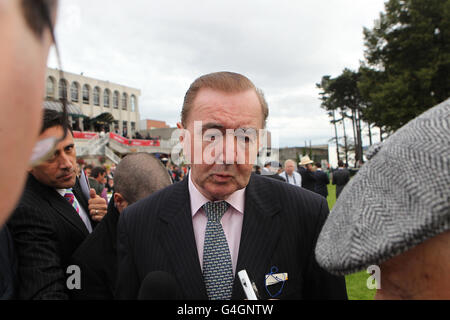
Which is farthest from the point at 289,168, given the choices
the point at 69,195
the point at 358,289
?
the point at 69,195

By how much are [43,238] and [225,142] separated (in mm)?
1180

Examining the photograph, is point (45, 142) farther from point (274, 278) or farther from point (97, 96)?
point (97, 96)

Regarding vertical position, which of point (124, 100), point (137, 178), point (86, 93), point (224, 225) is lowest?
point (224, 225)

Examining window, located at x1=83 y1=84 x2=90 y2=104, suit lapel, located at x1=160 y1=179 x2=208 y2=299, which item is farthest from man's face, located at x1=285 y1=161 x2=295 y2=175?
window, located at x1=83 y1=84 x2=90 y2=104

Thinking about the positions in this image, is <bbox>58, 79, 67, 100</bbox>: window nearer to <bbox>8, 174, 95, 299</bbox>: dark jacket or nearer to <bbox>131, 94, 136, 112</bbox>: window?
<bbox>8, 174, 95, 299</bbox>: dark jacket

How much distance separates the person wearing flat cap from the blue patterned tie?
3.11 feet

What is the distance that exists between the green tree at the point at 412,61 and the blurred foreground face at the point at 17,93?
1054 inches

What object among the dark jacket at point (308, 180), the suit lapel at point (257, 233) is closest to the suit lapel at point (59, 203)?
the suit lapel at point (257, 233)

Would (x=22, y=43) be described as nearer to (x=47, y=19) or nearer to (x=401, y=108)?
(x=47, y=19)

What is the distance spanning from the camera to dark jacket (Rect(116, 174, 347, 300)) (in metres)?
1.56

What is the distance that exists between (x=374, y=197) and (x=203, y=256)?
1.16m

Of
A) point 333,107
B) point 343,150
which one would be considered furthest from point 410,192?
point 343,150

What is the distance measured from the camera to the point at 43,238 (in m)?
1.77

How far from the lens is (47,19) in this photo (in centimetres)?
41
